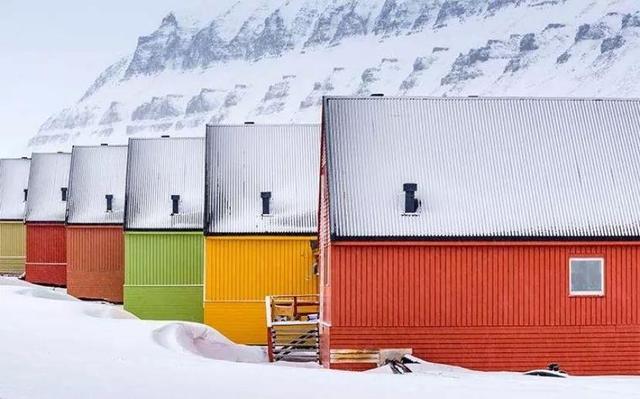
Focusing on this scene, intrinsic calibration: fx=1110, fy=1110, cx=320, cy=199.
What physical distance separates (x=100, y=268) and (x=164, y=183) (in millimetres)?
9229

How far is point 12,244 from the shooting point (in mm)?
74375

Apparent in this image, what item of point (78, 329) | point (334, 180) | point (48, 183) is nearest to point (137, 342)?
point (78, 329)

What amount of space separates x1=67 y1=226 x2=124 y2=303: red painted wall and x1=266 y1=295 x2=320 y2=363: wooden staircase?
803 inches

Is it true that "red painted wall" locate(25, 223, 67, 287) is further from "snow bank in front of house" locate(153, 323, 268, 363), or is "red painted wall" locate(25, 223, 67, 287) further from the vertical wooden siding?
"snow bank in front of house" locate(153, 323, 268, 363)

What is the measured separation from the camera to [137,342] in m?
26.5

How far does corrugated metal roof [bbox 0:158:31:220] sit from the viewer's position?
243 feet

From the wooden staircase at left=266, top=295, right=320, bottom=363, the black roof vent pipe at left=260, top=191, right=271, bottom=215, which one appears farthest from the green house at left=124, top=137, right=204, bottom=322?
the wooden staircase at left=266, top=295, right=320, bottom=363

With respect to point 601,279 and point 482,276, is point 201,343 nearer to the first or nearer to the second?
point 482,276

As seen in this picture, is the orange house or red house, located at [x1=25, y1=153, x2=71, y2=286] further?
red house, located at [x1=25, y1=153, x2=71, y2=286]

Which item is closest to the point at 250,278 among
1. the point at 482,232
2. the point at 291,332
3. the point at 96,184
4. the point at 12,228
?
the point at 291,332

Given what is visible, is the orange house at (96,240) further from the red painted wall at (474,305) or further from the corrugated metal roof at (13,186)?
the red painted wall at (474,305)

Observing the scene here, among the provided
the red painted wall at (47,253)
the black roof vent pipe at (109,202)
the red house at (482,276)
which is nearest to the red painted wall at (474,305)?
the red house at (482,276)

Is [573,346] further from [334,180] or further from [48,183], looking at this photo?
[48,183]

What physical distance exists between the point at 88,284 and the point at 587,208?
33.5 meters
